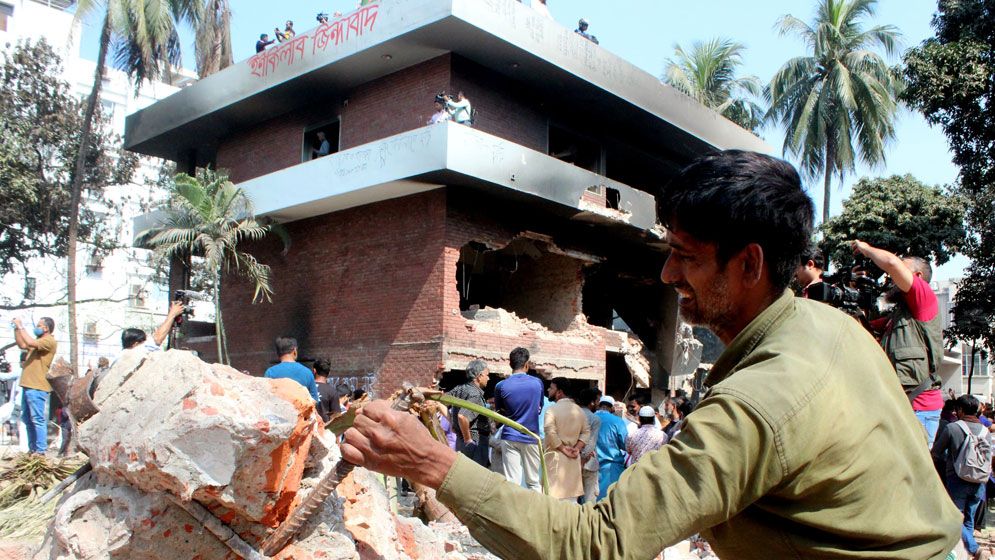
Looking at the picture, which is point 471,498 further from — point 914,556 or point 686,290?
point 914,556

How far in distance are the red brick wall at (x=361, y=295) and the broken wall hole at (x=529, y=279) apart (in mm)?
1479

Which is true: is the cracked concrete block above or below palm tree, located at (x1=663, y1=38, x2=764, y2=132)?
below

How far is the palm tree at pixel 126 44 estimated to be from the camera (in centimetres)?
1850

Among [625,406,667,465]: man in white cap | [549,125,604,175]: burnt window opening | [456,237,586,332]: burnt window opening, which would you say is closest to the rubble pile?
[625,406,667,465]: man in white cap

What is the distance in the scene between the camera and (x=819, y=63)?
87.8 feet

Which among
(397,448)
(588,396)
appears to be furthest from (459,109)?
(397,448)

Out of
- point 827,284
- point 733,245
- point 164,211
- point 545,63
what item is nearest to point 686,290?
point 733,245

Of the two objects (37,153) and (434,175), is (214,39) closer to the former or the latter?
(37,153)

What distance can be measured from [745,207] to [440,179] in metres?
12.6

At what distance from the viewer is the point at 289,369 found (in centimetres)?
715

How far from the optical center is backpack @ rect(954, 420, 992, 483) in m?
6.93

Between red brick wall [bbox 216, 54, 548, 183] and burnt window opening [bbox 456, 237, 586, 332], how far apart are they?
7.94 ft

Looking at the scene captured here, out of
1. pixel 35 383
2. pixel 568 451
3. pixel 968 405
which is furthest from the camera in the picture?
pixel 35 383

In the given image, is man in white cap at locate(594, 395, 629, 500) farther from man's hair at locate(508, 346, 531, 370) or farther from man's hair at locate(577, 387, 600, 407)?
man's hair at locate(508, 346, 531, 370)
